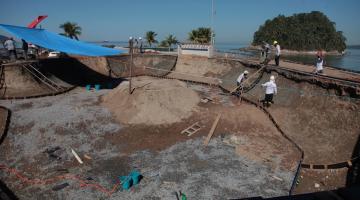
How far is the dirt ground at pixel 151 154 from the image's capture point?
33.0 ft

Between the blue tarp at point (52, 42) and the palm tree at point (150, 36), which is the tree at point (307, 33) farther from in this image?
the blue tarp at point (52, 42)

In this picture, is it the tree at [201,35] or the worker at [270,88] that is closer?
the worker at [270,88]

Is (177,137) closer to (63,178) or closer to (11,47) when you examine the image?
(63,178)

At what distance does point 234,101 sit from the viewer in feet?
67.4

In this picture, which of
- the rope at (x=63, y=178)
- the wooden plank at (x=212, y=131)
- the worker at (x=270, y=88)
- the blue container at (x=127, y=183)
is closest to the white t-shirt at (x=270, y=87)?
the worker at (x=270, y=88)

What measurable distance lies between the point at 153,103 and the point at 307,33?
106m

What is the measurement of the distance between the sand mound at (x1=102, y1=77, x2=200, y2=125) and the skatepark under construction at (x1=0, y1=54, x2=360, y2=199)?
8 cm

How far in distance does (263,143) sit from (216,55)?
19.9m

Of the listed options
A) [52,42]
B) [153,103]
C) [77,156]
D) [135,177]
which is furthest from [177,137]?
[52,42]

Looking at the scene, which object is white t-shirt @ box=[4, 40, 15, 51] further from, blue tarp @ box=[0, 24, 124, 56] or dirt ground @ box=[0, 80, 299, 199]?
dirt ground @ box=[0, 80, 299, 199]

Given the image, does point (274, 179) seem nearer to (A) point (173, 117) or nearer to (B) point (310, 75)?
(A) point (173, 117)

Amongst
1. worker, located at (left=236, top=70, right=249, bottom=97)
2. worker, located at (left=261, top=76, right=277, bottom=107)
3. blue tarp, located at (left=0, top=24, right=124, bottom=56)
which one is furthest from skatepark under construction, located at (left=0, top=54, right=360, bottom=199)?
blue tarp, located at (left=0, top=24, right=124, bottom=56)

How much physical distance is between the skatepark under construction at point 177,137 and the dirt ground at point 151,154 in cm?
5

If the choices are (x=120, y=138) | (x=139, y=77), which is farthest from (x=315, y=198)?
(x=139, y=77)
